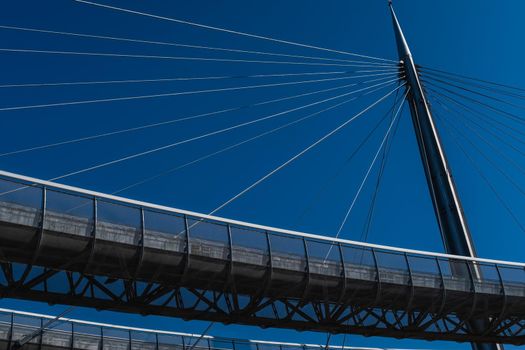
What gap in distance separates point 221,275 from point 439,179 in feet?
53.8

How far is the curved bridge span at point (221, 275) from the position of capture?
2072 cm

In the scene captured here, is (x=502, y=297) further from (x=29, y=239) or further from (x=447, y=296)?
(x=29, y=239)

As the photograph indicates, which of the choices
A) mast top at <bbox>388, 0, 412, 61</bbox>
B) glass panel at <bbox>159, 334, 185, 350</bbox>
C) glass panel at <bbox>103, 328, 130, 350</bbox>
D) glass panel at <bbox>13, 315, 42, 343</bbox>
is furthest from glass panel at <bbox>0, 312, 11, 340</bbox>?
mast top at <bbox>388, 0, 412, 61</bbox>

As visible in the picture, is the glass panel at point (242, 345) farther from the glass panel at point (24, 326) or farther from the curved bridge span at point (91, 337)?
the glass panel at point (24, 326)

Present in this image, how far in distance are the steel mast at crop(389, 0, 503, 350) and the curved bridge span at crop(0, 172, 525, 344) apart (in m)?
2.90

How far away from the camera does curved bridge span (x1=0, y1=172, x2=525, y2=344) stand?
68.0ft

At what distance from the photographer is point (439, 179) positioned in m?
36.0

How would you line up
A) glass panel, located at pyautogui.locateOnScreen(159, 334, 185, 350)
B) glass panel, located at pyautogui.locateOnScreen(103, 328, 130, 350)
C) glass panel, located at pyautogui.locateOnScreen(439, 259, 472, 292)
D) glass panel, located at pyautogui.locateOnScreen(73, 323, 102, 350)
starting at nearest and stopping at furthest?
glass panel, located at pyautogui.locateOnScreen(439, 259, 472, 292) < glass panel, located at pyautogui.locateOnScreen(73, 323, 102, 350) < glass panel, located at pyautogui.locateOnScreen(103, 328, 130, 350) < glass panel, located at pyautogui.locateOnScreen(159, 334, 185, 350)

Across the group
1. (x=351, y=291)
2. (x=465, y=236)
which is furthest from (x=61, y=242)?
(x=465, y=236)

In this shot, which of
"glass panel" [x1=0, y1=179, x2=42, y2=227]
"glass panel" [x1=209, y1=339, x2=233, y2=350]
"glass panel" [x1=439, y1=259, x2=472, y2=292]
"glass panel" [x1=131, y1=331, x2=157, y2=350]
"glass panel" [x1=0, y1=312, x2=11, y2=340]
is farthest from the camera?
"glass panel" [x1=209, y1=339, x2=233, y2=350]

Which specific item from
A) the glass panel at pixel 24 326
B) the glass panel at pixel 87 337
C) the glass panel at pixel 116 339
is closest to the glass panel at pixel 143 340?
the glass panel at pixel 116 339

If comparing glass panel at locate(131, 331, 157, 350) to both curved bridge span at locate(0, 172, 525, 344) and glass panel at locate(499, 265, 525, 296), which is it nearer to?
curved bridge span at locate(0, 172, 525, 344)

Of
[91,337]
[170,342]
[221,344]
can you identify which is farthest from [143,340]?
[221,344]

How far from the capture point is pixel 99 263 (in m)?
21.5
